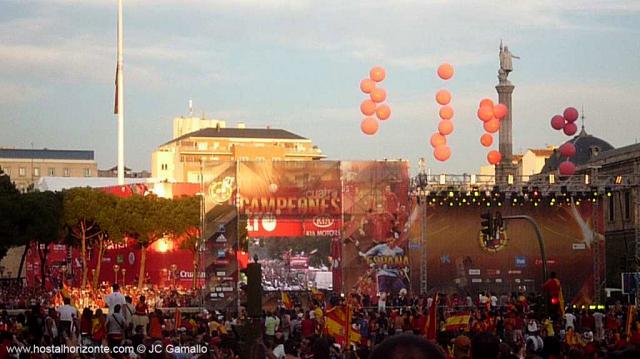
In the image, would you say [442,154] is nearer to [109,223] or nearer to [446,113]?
[446,113]

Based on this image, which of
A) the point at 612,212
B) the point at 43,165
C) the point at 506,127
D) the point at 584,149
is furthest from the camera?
the point at 43,165

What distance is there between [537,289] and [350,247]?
7307mm

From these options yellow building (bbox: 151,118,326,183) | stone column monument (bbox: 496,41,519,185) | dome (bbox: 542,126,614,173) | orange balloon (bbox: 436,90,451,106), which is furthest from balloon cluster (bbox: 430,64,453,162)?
yellow building (bbox: 151,118,326,183)

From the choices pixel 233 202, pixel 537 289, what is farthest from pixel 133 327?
pixel 537 289

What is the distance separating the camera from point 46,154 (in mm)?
159000

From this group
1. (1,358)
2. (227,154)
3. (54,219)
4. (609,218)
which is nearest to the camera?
(1,358)

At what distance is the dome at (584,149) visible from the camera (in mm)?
87062

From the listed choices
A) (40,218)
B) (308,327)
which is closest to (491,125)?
(308,327)

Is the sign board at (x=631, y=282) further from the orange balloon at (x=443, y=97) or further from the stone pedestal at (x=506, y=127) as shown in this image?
the stone pedestal at (x=506, y=127)

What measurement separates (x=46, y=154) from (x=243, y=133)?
26409mm

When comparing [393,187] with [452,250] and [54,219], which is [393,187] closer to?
[452,250]

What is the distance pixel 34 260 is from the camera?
75188mm

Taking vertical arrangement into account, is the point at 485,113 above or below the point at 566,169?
above

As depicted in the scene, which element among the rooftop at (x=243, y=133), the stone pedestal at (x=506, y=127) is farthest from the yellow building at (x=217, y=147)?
the stone pedestal at (x=506, y=127)
